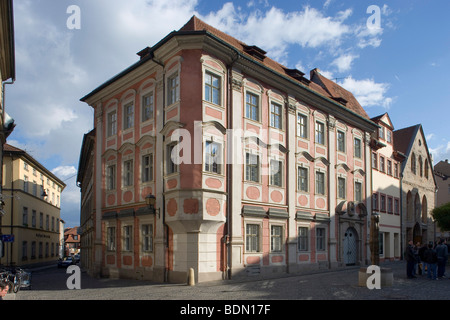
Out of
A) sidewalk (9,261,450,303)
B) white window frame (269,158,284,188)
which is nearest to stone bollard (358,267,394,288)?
sidewalk (9,261,450,303)

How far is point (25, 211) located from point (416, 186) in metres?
38.8

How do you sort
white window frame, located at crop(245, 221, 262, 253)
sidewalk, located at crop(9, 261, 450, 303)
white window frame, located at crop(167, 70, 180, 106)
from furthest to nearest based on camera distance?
1. white window frame, located at crop(245, 221, 262, 253)
2. white window frame, located at crop(167, 70, 180, 106)
3. sidewalk, located at crop(9, 261, 450, 303)

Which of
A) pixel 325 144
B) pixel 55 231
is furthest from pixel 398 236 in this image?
pixel 55 231

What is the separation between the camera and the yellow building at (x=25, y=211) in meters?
42.7

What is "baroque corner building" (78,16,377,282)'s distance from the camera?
1917cm

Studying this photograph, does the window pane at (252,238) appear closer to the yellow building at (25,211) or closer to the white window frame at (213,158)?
the white window frame at (213,158)

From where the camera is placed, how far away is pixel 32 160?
47438 millimetres

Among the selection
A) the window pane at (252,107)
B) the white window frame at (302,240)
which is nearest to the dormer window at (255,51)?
the window pane at (252,107)

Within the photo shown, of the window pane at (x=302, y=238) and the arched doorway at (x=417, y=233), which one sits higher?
the window pane at (x=302, y=238)

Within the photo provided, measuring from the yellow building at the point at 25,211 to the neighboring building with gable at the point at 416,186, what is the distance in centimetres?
3123

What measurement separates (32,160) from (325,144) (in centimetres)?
3328

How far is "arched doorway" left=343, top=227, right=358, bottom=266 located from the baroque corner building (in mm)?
131

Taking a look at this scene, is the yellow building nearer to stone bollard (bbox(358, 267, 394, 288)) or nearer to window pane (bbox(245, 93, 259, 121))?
window pane (bbox(245, 93, 259, 121))
